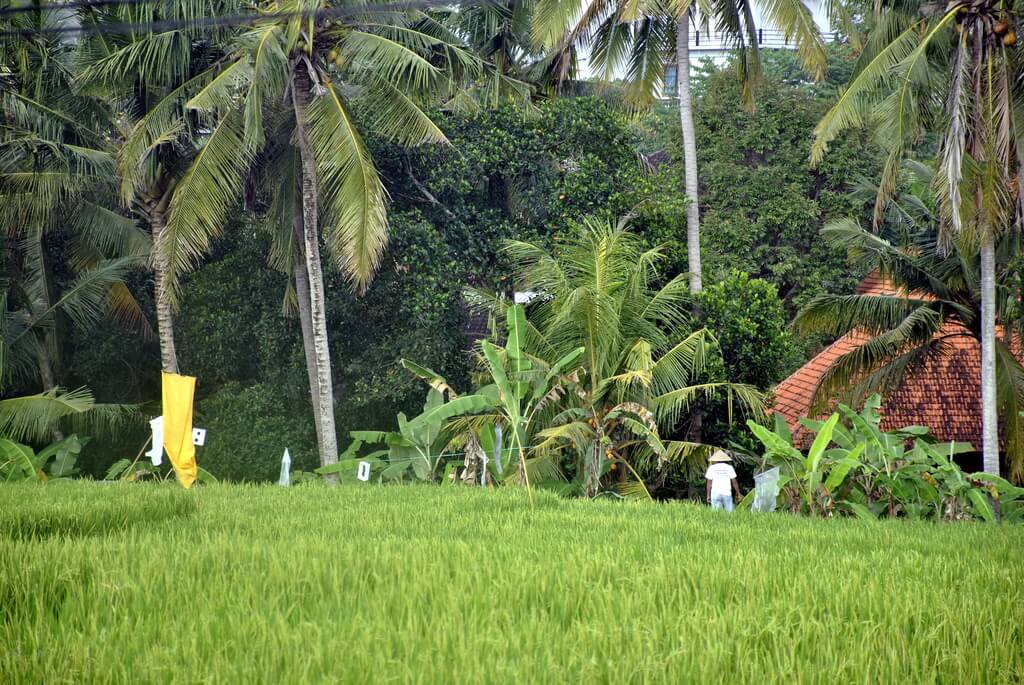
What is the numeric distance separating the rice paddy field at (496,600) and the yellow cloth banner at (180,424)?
2798 mm

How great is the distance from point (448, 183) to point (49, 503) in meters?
9.54

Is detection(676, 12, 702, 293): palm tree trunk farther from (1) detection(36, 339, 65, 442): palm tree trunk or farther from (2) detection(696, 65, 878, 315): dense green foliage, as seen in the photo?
(1) detection(36, 339, 65, 442): palm tree trunk

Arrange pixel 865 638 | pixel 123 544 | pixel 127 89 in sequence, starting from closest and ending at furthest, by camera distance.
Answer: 1. pixel 865 638
2. pixel 123 544
3. pixel 127 89

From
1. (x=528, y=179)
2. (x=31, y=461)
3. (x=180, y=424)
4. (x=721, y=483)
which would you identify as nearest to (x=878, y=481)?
(x=721, y=483)

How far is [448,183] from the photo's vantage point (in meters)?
17.1

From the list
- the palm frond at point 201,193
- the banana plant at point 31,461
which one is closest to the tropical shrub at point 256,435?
the banana plant at point 31,461

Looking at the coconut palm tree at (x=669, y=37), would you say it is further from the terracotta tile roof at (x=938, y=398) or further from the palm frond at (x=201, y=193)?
the palm frond at (x=201, y=193)

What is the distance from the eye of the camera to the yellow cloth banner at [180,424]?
11188mm

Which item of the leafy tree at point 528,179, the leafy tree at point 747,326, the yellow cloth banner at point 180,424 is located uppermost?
the leafy tree at point 528,179

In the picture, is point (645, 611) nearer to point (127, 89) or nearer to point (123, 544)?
point (123, 544)

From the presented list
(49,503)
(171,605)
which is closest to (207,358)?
(49,503)

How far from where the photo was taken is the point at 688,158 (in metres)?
16.5

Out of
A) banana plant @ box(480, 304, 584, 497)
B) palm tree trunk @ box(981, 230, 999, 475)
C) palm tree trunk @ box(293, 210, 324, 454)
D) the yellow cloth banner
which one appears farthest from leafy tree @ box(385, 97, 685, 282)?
the yellow cloth banner

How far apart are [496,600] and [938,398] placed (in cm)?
1427
